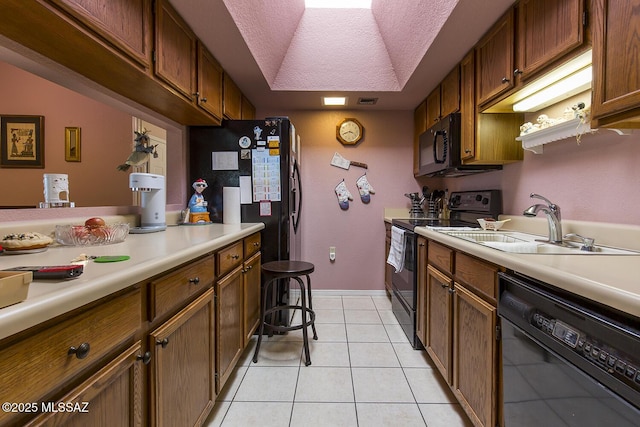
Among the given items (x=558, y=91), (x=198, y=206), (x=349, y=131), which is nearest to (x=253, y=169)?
(x=198, y=206)

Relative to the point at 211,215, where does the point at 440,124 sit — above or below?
above

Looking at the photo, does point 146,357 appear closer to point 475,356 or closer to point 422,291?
point 475,356

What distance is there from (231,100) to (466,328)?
2.34 metres

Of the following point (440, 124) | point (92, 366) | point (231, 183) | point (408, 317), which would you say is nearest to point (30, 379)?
point (92, 366)

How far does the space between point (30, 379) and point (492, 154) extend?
229 centimetres

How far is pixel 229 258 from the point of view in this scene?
5.38ft

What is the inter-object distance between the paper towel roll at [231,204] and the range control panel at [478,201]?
1.88m

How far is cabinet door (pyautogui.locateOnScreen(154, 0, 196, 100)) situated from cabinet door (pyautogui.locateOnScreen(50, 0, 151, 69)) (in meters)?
0.09

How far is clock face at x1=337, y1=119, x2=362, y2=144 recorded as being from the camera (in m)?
3.35

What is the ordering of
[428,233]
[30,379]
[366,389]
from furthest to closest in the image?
1. [428,233]
2. [366,389]
3. [30,379]

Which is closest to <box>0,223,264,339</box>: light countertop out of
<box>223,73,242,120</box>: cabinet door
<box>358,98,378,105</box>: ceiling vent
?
<box>223,73,242,120</box>: cabinet door

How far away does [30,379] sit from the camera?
20.9 inches

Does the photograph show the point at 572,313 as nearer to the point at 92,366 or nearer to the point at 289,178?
the point at 92,366

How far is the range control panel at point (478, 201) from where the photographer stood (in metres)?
2.25
